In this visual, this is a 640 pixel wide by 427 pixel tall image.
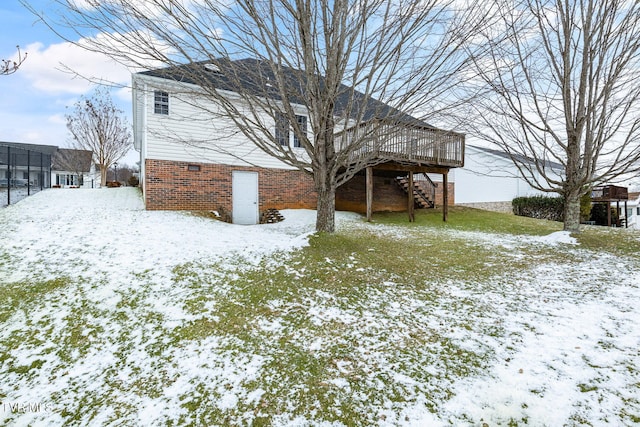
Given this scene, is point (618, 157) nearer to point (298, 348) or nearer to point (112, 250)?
point (298, 348)

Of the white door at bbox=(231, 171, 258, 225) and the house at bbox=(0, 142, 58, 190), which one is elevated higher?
the house at bbox=(0, 142, 58, 190)

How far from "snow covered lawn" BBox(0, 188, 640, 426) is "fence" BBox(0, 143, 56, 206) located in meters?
7.96

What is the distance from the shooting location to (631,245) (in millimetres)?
8078

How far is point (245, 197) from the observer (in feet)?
42.9

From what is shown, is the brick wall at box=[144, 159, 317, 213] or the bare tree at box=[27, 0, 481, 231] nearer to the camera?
the bare tree at box=[27, 0, 481, 231]

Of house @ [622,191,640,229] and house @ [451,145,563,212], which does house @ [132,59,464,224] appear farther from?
house @ [622,191,640,229]

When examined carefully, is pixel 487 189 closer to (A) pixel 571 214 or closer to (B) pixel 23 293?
(A) pixel 571 214

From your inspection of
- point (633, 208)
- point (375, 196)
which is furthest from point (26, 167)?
point (633, 208)

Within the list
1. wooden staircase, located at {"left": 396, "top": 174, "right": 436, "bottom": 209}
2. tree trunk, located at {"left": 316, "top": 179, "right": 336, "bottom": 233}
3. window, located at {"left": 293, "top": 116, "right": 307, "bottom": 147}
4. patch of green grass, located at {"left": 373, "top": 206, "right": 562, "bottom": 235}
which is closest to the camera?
window, located at {"left": 293, "top": 116, "right": 307, "bottom": 147}

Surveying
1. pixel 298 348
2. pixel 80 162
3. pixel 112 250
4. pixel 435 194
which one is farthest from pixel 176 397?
pixel 80 162

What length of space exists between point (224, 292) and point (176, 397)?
6.39ft

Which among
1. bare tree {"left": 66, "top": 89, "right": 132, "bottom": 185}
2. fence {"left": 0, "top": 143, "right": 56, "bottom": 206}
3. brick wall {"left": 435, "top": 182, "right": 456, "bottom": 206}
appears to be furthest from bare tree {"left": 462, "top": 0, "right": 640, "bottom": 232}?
bare tree {"left": 66, "top": 89, "right": 132, "bottom": 185}

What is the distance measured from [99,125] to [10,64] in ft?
69.4

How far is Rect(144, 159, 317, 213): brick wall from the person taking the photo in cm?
1138
